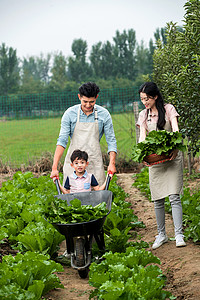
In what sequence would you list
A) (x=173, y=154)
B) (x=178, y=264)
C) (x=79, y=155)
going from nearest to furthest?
(x=178, y=264)
(x=173, y=154)
(x=79, y=155)

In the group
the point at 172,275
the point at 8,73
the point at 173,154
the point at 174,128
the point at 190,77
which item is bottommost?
the point at 172,275

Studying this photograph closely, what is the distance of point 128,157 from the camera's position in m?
12.1

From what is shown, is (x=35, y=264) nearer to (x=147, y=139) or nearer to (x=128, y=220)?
(x=147, y=139)

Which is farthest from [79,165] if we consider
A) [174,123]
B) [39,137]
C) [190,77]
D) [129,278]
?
[39,137]

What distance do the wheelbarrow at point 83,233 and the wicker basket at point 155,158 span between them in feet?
1.79

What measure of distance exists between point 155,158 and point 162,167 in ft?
1.24

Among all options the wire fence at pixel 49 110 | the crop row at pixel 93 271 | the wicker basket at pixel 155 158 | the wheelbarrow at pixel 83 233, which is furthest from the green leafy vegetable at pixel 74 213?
the wire fence at pixel 49 110

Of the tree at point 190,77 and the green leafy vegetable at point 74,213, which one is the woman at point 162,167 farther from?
the green leafy vegetable at point 74,213

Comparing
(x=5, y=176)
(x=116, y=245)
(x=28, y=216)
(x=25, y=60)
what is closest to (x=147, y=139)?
(x=116, y=245)

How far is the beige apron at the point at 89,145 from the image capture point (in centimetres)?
458

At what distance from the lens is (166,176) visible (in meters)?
4.50

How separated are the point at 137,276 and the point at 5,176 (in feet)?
28.1

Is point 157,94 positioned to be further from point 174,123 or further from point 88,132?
point 88,132

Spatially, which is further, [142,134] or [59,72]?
[59,72]
